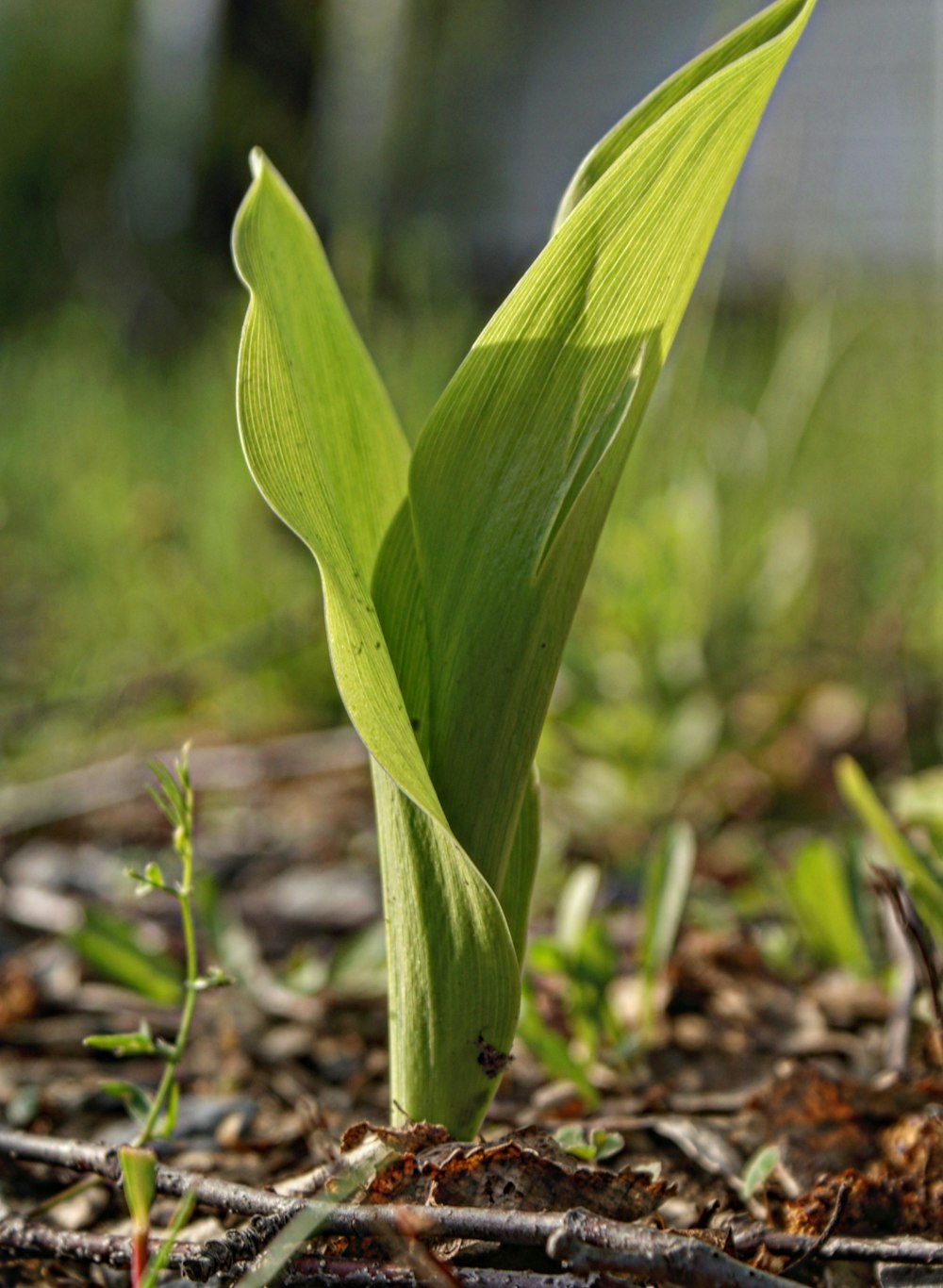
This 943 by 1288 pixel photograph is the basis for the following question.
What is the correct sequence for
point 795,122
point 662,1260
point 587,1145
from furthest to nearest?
point 795,122 → point 587,1145 → point 662,1260

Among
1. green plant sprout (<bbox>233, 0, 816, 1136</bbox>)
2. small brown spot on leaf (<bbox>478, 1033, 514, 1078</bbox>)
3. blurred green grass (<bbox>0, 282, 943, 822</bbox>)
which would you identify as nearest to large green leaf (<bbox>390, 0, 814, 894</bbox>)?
green plant sprout (<bbox>233, 0, 816, 1136</bbox>)

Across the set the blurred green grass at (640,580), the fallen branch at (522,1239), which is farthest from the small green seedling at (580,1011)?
the blurred green grass at (640,580)

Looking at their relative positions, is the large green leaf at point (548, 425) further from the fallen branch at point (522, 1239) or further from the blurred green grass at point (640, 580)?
the blurred green grass at point (640, 580)

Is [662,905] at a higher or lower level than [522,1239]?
lower

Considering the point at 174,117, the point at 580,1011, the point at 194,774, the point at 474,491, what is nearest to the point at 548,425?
the point at 474,491

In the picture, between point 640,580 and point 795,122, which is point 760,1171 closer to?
point 640,580

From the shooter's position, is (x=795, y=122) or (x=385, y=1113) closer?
(x=385, y=1113)

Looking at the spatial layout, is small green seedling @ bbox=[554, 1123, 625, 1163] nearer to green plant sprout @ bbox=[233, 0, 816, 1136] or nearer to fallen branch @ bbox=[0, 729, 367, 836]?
green plant sprout @ bbox=[233, 0, 816, 1136]
